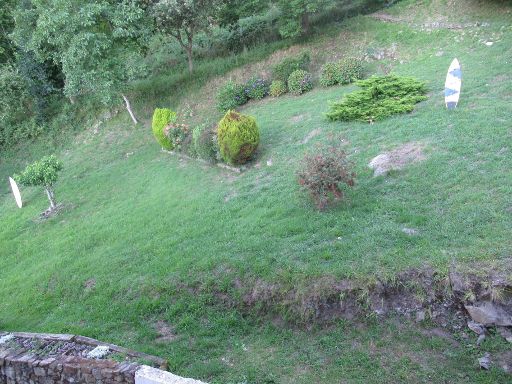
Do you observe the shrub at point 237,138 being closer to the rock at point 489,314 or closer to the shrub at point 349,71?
the shrub at point 349,71

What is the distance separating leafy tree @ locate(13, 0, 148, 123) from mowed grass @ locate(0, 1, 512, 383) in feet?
12.9

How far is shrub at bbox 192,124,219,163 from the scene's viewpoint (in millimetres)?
11242

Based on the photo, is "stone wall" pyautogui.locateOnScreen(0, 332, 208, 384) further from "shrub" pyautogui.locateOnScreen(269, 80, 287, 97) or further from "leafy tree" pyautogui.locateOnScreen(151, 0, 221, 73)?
"leafy tree" pyautogui.locateOnScreen(151, 0, 221, 73)

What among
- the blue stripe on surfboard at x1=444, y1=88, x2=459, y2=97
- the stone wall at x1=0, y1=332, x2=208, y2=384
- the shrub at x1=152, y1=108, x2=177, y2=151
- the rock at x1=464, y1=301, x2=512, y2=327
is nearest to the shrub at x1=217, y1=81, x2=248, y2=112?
the shrub at x1=152, y1=108, x2=177, y2=151

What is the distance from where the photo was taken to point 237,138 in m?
10.4

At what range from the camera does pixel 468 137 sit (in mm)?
8188

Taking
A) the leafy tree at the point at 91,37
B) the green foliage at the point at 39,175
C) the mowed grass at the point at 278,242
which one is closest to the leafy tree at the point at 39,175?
the green foliage at the point at 39,175

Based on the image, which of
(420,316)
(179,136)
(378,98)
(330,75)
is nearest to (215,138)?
(179,136)

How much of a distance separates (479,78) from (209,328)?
8380 mm

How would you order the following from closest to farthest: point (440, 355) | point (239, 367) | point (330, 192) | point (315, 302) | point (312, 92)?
point (440, 355) → point (239, 367) → point (315, 302) → point (330, 192) → point (312, 92)

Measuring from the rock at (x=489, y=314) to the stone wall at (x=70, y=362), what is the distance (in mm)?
3096

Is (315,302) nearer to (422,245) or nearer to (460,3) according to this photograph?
(422,245)

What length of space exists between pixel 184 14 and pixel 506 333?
543 inches

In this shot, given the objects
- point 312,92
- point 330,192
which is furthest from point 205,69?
point 330,192
